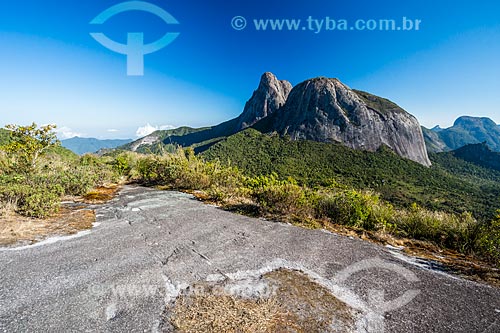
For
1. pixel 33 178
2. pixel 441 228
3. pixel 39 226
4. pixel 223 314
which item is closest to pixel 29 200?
pixel 39 226

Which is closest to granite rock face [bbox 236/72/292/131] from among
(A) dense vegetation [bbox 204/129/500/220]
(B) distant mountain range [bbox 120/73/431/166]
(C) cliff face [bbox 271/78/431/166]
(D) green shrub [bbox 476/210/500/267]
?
(B) distant mountain range [bbox 120/73/431/166]

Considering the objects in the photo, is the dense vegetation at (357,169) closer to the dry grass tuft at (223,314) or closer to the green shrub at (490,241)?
the green shrub at (490,241)

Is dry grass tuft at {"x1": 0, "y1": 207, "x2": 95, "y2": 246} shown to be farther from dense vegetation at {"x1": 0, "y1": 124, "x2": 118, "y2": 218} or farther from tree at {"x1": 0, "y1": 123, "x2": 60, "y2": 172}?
tree at {"x1": 0, "y1": 123, "x2": 60, "y2": 172}

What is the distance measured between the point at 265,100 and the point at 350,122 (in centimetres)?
5636

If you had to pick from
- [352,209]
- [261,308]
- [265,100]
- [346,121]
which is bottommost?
[261,308]

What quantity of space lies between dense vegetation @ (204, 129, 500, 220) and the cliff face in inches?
257

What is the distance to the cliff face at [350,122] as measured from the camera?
288 ft

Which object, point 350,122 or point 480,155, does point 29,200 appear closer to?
point 350,122

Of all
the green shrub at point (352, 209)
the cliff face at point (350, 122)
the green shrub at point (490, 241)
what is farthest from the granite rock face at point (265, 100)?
the green shrub at point (490, 241)

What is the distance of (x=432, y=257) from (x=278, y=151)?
7917 centimetres

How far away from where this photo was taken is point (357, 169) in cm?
7075

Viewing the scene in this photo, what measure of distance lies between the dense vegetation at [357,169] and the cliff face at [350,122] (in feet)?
21.4

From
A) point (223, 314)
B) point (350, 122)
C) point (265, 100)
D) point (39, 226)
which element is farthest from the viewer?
point (265, 100)

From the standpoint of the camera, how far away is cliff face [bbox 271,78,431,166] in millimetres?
87812
